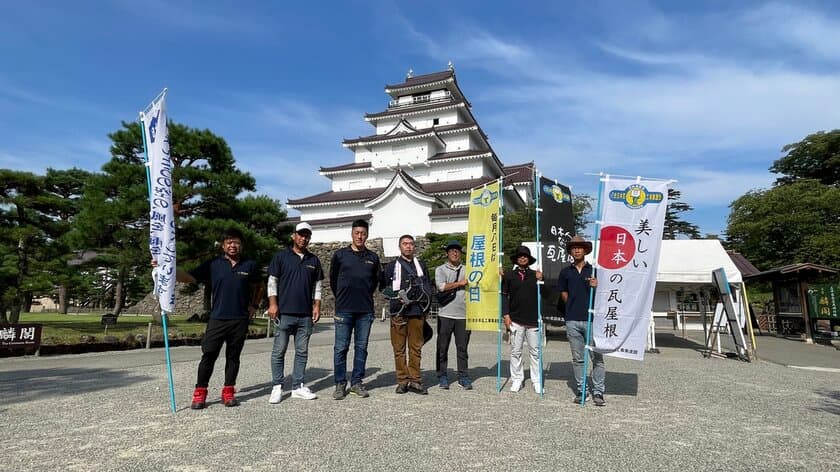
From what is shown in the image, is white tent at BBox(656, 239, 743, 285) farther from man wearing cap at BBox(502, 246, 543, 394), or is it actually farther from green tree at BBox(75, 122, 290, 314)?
green tree at BBox(75, 122, 290, 314)

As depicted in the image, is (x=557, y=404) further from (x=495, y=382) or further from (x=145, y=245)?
(x=145, y=245)

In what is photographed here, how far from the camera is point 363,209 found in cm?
3272

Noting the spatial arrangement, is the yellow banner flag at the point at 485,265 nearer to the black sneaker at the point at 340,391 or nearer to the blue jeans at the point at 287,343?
the black sneaker at the point at 340,391

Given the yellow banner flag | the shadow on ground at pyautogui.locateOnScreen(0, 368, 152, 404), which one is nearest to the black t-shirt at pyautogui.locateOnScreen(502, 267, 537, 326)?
the yellow banner flag

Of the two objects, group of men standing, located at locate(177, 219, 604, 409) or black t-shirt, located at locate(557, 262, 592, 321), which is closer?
group of men standing, located at locate(177, 219, 604, 409)

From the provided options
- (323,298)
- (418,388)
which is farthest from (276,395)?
(323,298)

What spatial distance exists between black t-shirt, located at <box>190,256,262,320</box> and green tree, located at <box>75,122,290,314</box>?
1188 centimetres

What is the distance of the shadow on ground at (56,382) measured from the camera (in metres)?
5.14

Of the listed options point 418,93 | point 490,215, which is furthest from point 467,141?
point 490,215

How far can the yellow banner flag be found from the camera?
218 inches

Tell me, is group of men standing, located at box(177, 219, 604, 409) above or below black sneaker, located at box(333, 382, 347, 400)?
above

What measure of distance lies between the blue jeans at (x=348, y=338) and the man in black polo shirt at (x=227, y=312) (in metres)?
0.96

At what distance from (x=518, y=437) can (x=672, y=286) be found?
10930 mm

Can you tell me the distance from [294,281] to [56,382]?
4.08 m
